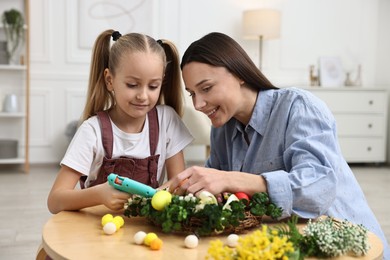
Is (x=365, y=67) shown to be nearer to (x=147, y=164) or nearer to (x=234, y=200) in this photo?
(x=147, y=164)

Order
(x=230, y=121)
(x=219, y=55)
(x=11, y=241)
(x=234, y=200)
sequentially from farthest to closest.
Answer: (x=11, y=241), (x=230, y=121), (x=219, y=55), (x=234, y=200)

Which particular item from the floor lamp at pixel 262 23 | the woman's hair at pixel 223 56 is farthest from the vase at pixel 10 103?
the woman's hair at pixel 223 56

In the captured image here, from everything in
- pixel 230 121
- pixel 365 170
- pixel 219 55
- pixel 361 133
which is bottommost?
pixel 365 170

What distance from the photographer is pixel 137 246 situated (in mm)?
1143

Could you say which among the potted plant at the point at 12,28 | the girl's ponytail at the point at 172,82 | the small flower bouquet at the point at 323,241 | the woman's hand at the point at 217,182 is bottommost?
the small flower bouquet at the point at 323,241

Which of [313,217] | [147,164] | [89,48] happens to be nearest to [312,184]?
[313,217]

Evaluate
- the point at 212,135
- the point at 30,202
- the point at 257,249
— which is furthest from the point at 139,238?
the point at 30,202

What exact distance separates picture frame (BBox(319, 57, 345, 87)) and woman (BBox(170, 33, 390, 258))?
4.43 meters

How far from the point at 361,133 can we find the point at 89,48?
117 inches

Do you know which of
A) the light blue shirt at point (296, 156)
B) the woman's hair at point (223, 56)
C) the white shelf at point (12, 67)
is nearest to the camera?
the light blue shirt at point (296, 156)

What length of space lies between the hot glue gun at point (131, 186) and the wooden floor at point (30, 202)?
159 cm

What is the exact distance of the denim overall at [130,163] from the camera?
1.69 m

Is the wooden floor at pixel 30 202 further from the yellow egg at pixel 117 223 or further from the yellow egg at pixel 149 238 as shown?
the yellow egg at pixel 149 238

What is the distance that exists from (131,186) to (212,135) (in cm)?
59
